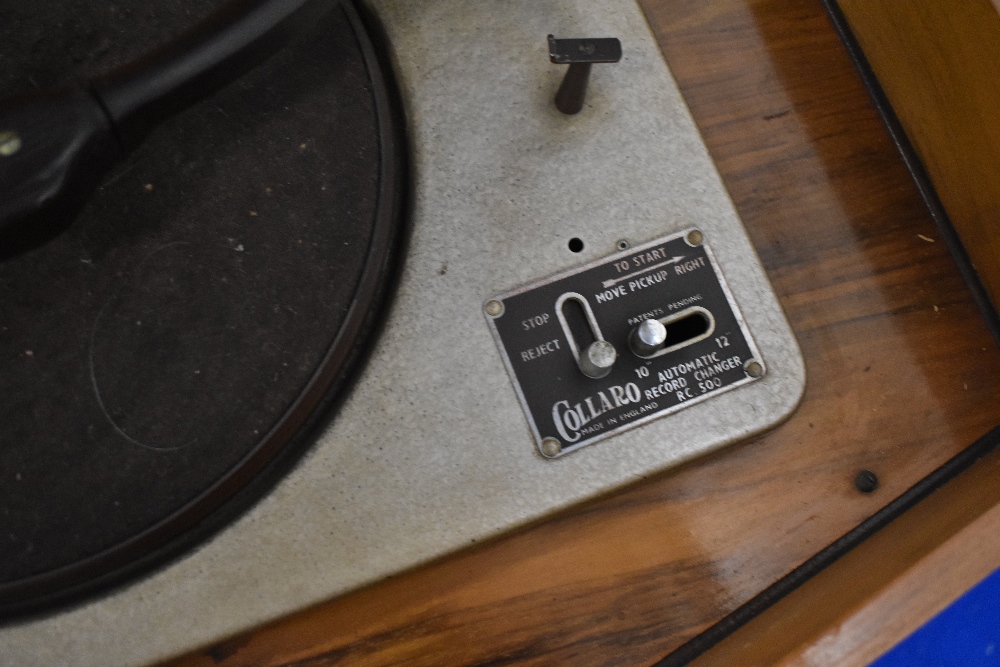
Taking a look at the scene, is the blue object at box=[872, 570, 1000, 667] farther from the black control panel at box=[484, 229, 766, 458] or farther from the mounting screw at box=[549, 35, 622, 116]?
the mounting screw at box=[549, 35, 622, 116]

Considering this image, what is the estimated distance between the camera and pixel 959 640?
37.8 inches

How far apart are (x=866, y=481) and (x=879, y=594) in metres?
0.13

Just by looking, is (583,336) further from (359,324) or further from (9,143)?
(9,143)

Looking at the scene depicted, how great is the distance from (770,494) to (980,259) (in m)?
0.27

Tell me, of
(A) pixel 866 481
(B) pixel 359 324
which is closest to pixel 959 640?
(A) pixel 866 481

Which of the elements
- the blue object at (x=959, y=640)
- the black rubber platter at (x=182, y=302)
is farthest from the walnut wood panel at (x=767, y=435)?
the blue object at (x=959, y=640)

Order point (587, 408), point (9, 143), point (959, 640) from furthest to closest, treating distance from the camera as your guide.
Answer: point (959, 640) < point (587, 408) < point (9, 143)

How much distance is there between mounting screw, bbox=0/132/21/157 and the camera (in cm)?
48

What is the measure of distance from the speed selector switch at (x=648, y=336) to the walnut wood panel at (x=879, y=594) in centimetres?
21

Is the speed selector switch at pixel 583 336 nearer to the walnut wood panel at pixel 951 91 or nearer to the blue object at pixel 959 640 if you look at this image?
the walnut wood panel at pixel 951 91

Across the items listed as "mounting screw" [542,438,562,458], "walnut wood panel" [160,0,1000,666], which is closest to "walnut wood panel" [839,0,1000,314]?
"walnut wood panel" [160,0,1000,666]

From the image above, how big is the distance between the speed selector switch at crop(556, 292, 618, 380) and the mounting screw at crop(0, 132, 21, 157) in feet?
1.23

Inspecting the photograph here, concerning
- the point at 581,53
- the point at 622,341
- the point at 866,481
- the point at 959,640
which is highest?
the point at 581,53

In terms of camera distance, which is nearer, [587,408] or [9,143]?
[9,143]
